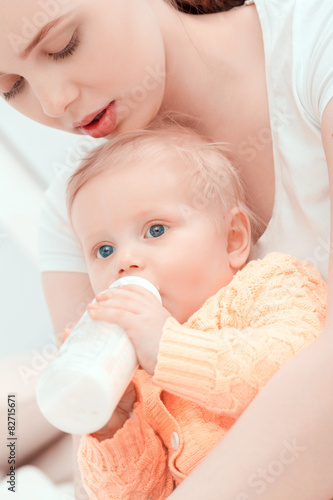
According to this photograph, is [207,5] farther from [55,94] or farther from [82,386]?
[82,386]

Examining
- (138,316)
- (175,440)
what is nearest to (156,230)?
(138,316)

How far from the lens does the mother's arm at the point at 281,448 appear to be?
756mm

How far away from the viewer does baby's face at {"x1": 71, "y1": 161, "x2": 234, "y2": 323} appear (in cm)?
102

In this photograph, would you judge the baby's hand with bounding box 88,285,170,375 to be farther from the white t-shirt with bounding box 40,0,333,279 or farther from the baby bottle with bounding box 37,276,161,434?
the white t-shirt with bounding box 40,0,333,279

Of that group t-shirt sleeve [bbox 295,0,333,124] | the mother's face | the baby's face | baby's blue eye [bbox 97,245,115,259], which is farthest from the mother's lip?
t-shirt sleeve [bbox 295,0,333,124]

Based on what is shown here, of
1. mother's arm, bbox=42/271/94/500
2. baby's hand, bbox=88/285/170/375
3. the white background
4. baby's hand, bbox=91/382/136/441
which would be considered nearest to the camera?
baby's hand, bbox=88/285/170/375

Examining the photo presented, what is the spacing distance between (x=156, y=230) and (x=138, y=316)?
0.22 m

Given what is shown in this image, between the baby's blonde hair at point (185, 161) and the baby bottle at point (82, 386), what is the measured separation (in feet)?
1.27

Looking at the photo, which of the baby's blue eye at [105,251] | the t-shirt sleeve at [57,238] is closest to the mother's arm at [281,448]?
the baby's blue eye at [105,251]

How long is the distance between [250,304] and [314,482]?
291 mm

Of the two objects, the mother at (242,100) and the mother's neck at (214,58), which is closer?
the mother at (242,100)

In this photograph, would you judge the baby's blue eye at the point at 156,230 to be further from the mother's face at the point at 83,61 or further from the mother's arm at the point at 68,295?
the mother's arm at the point at 68,295


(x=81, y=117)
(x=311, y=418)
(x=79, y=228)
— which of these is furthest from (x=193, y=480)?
(x=81, y=117)

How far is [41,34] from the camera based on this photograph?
98cm
